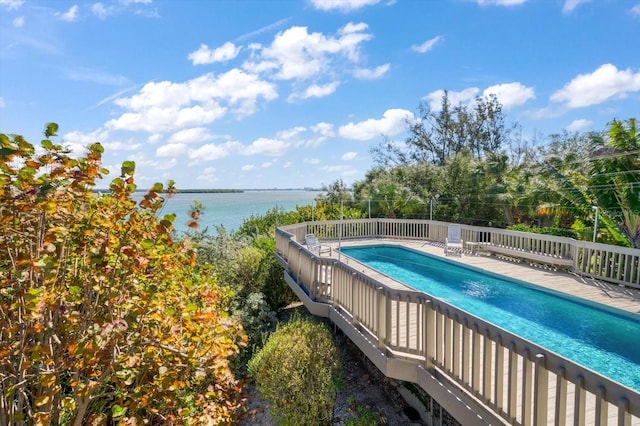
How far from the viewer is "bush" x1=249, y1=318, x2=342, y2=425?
194 inches

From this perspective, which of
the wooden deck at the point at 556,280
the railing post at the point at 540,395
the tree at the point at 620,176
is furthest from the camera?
the tree at the point at 620,176

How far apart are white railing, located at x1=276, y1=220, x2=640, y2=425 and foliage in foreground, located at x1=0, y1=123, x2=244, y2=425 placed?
2.16 metres

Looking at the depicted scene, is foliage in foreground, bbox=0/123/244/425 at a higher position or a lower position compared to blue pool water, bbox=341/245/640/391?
higher

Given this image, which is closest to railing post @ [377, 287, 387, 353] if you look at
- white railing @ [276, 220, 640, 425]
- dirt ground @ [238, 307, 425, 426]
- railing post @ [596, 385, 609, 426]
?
white railing @ [276, 220, 640, 425]

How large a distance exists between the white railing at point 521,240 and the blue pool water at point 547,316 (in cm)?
171

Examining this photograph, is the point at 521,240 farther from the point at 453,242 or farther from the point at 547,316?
the point at 547,316

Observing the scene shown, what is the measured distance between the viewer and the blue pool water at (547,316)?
536 cm

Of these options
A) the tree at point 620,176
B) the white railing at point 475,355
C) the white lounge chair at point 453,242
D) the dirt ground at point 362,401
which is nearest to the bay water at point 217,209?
the white railing at point 475,355

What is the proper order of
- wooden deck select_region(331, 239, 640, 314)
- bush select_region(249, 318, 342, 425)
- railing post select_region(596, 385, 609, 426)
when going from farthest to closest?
wooden deck select_region(331, 239, 640, 314), bush select_region(249, 318, 342, 425), railing post select_region(596, 385, 609, 426)

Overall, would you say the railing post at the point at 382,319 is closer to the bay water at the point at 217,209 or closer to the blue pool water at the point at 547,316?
the bay water at the point at 217,209

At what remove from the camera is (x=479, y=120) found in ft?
96.5

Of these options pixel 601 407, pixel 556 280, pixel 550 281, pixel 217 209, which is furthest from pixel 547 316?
pixel 217 209

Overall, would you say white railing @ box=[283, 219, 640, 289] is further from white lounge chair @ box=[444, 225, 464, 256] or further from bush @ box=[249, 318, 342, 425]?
bush @ box=[249, 318, 342, 425]

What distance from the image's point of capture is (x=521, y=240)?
35.6 ft
